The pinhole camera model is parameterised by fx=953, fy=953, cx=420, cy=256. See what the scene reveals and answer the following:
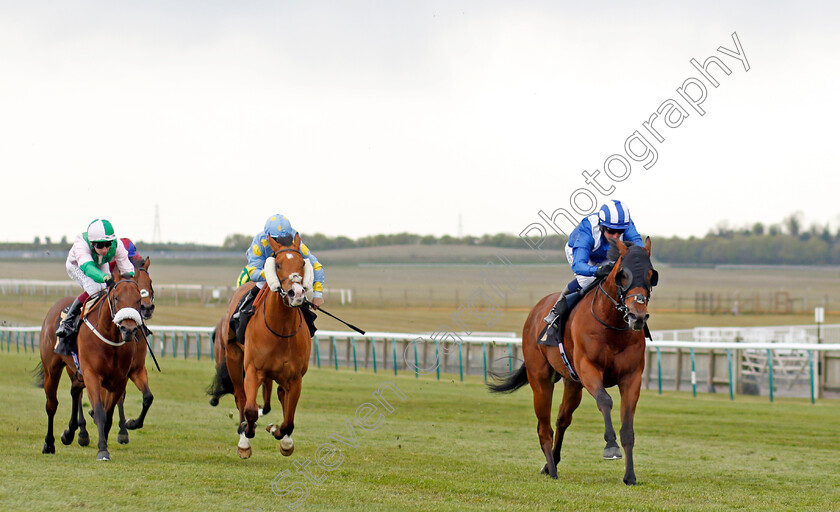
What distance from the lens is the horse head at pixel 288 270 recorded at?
639 centimetres

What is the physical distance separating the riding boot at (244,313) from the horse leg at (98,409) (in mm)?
1156

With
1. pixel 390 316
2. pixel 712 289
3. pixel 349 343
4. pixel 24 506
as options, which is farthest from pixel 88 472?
pixel 712 289

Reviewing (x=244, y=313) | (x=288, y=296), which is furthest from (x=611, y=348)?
(x=244, y=313)

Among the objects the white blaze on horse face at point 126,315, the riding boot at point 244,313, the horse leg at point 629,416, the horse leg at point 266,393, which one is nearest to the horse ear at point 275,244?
the riding boot at point 244,313

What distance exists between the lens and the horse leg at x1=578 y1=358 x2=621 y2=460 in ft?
20.0

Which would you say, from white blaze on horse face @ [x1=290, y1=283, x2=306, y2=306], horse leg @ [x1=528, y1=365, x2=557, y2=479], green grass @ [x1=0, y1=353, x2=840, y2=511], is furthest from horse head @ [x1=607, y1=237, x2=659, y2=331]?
white blaze on horse face @ [x1=290, y1=283, x2=306, y2=306]

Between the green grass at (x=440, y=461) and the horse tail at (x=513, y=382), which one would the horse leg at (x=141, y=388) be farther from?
the horse tail at (x=513, y=382)

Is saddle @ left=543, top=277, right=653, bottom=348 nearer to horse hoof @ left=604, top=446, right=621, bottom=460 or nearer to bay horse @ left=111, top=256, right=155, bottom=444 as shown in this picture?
horse hoof @ left=604, top=446, right=621, bottom=460

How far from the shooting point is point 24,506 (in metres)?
5.35

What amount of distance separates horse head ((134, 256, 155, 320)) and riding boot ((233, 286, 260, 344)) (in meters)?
0.67

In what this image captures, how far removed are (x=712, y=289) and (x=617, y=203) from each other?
172 feet

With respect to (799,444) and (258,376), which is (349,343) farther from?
(258,376)

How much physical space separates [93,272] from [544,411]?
3.80 meters

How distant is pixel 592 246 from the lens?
7.02 m
